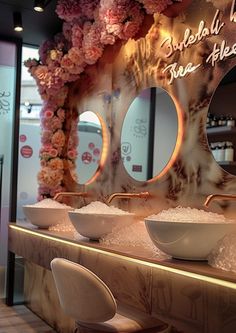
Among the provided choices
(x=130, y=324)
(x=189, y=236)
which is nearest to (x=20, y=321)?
(x=130, y=324)

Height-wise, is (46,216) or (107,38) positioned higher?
(107,38)

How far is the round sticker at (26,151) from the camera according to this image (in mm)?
4465

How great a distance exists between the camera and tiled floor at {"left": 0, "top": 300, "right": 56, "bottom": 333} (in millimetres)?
3477

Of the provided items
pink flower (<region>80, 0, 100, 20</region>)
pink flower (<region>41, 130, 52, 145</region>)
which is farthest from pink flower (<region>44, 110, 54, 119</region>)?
pink flower (<region>80, 0, 100, 20</region>)

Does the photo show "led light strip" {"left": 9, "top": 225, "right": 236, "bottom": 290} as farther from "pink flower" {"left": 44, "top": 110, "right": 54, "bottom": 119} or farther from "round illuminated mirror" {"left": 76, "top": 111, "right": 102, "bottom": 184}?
"pink flower" {"left": 44, "top": 110, "right": 54, "bottom": 119}

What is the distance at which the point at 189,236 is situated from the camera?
1.77m

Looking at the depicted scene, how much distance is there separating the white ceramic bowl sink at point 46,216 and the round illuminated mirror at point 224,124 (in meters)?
1.50

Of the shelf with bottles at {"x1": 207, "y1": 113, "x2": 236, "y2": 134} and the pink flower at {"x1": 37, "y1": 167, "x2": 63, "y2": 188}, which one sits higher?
the shelf with bottles at {"x1": 207, "y1": 113, "x2": 236, "y2": 134}

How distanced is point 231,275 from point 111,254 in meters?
0.82

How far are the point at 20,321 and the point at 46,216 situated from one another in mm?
1109

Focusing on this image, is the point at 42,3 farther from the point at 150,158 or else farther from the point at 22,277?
the point at 22,277

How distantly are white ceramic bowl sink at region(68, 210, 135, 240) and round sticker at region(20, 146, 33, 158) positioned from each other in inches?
80.2

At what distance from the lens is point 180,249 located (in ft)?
5.98

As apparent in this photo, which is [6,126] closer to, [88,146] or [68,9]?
[88,146]
